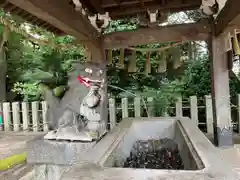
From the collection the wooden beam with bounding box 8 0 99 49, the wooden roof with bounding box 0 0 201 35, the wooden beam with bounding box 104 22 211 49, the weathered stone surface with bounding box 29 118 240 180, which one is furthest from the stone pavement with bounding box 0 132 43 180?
the wooden beam with bounding box 104 22 211 49

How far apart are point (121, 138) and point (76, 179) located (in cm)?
112

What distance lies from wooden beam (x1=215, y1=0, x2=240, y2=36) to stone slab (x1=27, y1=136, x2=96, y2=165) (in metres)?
2.49

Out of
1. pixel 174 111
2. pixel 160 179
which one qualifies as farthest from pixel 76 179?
pixel 174 111

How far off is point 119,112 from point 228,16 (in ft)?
12.0

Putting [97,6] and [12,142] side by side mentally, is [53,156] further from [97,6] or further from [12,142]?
[12,142]

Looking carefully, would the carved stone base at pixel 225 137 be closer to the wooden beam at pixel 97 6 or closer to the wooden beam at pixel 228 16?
the wooden beam at pixel 228 16

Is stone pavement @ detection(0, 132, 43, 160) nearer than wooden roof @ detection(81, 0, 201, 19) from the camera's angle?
No

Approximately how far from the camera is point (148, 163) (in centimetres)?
269

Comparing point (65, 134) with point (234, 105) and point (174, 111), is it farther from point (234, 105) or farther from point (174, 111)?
point (234, 105)

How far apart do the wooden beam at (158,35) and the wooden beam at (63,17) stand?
381mm

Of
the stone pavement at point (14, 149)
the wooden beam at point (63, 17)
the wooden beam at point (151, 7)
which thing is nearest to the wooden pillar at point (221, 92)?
the wooden beam at point (151, 7)

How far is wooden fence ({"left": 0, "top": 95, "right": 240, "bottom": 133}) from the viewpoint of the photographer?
5.50 meters

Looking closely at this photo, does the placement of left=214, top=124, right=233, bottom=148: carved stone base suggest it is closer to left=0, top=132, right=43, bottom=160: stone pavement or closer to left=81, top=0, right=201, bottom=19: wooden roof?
left=81, top=0, right=201, bottom=19: wooden roof

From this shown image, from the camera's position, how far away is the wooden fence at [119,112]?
5496 millimetres
